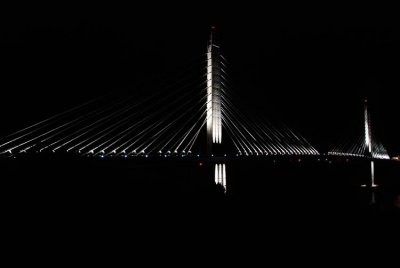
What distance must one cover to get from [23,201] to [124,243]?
2864mm

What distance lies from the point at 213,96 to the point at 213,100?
21 centimetres

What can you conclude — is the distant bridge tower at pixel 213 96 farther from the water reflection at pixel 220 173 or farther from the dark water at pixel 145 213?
the dark water at pixel 145 213

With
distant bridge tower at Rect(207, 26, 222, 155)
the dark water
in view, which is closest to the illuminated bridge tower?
distant bridge tower at Rect(207, 26, 222, 155)

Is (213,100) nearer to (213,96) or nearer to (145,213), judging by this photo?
(213,96)

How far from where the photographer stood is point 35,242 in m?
6.09

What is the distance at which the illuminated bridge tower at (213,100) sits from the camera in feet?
55.3

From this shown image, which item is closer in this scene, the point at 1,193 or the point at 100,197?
the point at 1,193

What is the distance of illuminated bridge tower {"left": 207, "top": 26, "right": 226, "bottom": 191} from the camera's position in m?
16.8

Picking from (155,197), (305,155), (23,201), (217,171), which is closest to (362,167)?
(305,155)

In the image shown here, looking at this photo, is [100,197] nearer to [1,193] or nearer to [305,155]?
[1,193]

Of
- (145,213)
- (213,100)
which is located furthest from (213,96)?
(145,213)

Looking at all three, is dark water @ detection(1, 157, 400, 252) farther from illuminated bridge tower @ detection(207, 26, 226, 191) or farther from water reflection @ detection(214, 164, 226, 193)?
illuminated bridge tower @ detection(207, 26, 226, 191)

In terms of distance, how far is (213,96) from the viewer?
58.0 feet

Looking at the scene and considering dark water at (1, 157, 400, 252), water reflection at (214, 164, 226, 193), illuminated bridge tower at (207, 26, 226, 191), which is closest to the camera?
dark water at (1, 157, 400, 252)
